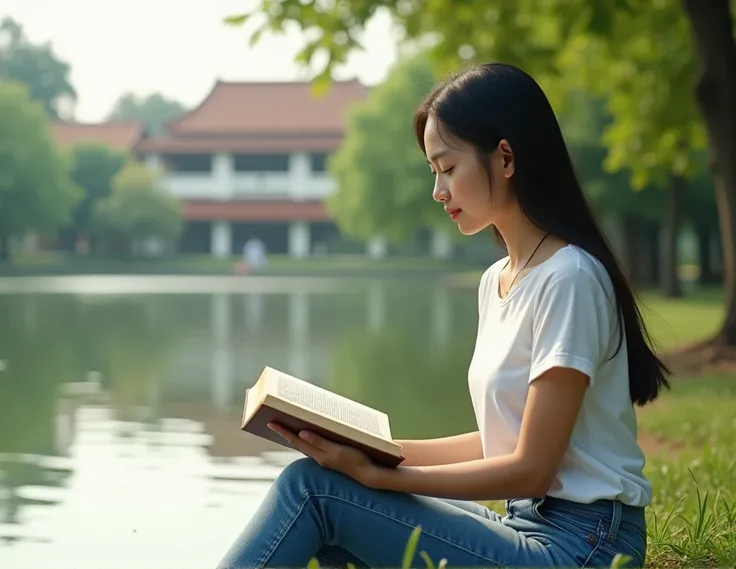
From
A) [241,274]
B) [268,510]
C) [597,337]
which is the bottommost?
[241,274]

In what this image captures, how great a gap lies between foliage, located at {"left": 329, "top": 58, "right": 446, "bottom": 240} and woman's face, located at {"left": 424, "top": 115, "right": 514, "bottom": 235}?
1438 inches

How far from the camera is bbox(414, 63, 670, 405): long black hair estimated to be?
2.79 meters

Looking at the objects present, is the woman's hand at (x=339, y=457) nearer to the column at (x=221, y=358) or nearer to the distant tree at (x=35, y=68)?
the column at (x=221, y=358)

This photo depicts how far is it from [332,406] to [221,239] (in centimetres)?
5406

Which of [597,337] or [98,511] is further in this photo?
[98,511]

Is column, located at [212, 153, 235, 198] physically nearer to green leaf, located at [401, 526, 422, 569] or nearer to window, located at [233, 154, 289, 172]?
window, located at [233, 154, 289, 172]

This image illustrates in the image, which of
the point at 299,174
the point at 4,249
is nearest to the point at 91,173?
the point at 4,249

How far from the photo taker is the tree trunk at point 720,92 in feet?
40.3

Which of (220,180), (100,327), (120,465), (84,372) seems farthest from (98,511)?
(220,180)

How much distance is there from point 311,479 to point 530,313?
54cm

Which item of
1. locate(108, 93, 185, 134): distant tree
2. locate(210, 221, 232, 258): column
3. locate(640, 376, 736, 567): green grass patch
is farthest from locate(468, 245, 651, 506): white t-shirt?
locate(108, 93, 185, 134): distant tree

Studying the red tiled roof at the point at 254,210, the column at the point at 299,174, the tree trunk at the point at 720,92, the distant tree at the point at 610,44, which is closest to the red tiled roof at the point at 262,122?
the column at the point at 299,174

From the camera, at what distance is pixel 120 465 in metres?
6.76

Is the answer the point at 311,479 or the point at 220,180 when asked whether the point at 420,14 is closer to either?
the point at 311,479
